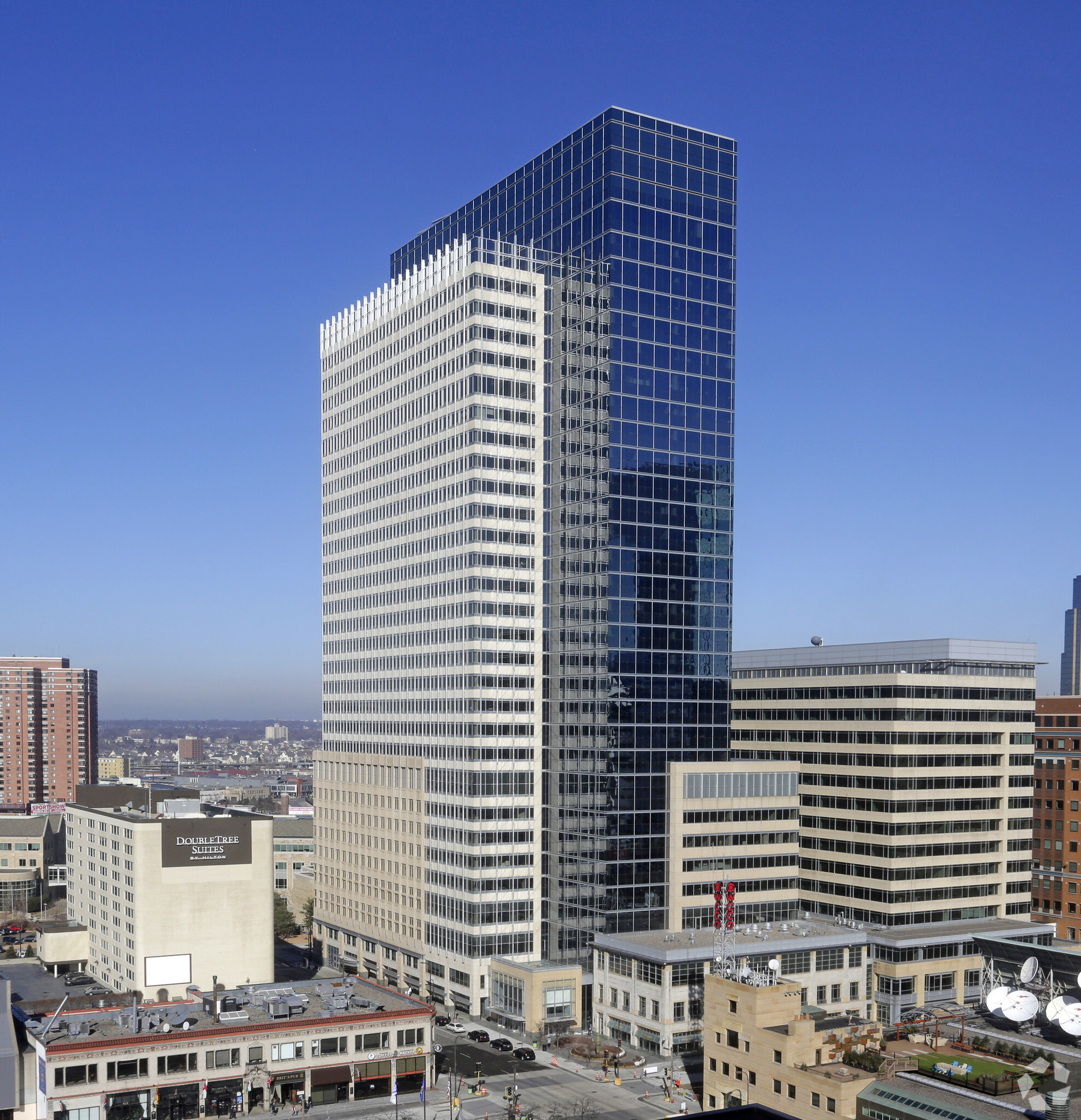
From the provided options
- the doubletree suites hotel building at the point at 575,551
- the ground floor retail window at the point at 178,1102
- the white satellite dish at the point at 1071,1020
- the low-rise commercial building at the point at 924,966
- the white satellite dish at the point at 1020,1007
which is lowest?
the ground floor retail window at the point at 178,1102

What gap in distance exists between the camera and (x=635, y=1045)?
144375mm

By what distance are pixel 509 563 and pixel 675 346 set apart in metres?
35.9

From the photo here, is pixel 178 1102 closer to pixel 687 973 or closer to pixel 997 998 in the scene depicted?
pixel 687 973

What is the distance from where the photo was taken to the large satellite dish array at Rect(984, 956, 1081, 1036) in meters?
109

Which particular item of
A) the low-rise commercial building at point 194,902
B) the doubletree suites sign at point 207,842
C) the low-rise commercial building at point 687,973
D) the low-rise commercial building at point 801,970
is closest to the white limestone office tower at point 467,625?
the low-rise commercial building at point 801,970

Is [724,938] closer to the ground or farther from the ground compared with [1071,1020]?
closer to the ground

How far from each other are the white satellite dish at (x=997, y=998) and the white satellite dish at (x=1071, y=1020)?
717 cm

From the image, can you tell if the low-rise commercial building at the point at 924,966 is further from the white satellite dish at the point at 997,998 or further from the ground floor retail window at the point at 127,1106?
the ground floor retail window at the point at 127,1106

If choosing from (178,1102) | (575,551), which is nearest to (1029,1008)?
(575,551)

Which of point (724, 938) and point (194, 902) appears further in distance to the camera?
point (194, 902)

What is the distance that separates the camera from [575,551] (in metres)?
163

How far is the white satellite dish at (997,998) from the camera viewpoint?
117438 millimetres

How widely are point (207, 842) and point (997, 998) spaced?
333 ft

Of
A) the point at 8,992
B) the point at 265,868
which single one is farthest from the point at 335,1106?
the point at 265,868
